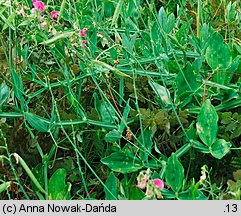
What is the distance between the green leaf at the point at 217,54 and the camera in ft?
4.47

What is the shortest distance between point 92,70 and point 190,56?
0.89ft

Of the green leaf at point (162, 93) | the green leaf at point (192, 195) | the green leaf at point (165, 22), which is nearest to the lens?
the green leaf at point (192, 195)

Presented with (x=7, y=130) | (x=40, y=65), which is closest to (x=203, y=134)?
(x=7, y=130)

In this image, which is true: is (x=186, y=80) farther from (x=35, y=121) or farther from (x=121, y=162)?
(x=35, y=121)

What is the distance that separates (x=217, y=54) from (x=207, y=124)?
0.22 metres

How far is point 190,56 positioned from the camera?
4.70 ft

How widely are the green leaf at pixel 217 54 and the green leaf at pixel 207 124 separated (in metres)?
0.16

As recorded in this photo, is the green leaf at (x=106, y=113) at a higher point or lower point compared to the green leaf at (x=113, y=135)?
higher

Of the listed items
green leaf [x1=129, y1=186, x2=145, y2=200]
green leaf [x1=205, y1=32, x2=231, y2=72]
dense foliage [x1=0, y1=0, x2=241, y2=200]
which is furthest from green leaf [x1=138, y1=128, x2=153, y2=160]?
green leaf [x1=205, y1=32, x2=231, y2=72]

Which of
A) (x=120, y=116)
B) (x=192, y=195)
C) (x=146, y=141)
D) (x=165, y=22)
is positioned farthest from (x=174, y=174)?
(x=165, y=22)

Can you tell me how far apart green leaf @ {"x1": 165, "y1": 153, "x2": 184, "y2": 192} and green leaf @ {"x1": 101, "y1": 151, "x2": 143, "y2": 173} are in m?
0.13

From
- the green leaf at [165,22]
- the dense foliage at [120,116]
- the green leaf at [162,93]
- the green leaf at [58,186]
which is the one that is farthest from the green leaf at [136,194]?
the green leaf at [165,22]

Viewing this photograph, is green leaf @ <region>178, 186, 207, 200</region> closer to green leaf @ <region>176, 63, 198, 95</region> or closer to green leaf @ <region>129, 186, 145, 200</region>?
green leaf @ <region>129, 186, 145, 200</region>

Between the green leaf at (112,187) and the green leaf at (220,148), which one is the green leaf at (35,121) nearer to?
the green leaf at (112,187)
